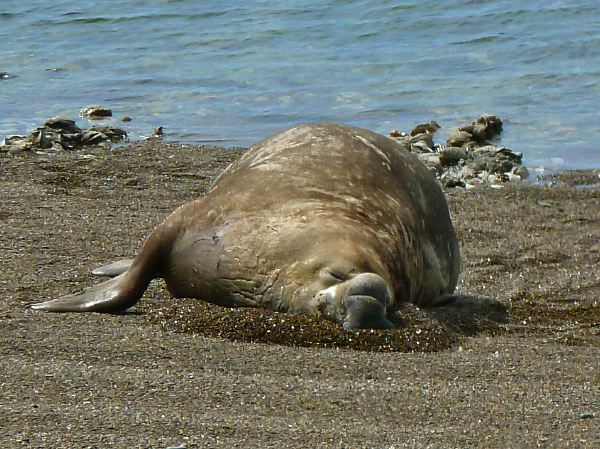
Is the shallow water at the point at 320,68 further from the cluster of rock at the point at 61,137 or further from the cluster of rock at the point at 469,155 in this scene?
the cluster of rock at the point at 61,137

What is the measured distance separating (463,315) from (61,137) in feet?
22.5

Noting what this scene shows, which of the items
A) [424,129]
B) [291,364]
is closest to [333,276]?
[291,364]

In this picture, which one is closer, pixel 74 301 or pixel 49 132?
pixel 74 301

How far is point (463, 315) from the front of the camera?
5676 millimetres

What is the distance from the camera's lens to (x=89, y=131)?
1202cm

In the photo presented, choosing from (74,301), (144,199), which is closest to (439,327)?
(74,301)

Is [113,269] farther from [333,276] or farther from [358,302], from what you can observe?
[358,302]

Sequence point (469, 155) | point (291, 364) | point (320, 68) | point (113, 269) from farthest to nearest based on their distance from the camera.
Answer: point (320, 68) < point (469, 155) < point (113, 269) < point (291, 364)

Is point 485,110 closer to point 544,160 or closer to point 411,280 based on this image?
point 544,160

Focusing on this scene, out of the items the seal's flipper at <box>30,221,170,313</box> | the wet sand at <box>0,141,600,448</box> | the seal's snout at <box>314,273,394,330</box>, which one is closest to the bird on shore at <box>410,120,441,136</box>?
the wet sand at <box>0,141,600,448</box>

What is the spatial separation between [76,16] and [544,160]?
15067mm

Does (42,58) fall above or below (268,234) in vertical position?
below

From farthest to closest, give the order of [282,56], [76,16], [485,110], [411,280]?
[76,16] → [282,56] → [485,110] → [411,280]

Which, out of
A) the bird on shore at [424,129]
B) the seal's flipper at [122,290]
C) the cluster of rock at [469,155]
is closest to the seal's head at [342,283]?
the seal's flipper at [122,290]
